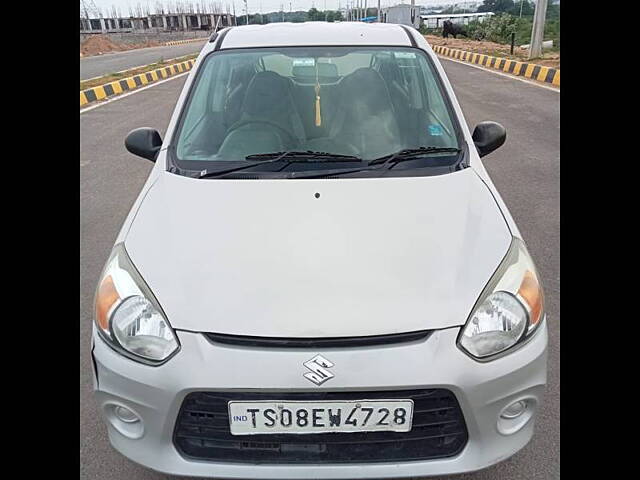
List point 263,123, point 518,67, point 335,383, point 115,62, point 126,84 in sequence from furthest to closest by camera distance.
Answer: point 115,62 < point 518,67 < point 126,84 < point 263,123 < point 335,383

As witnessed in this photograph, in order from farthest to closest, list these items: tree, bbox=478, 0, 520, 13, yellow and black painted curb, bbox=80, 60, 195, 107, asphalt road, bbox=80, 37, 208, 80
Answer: tree, bbox=478, 0, 520, 13, asphalt road, bbox=80, 37, 208, 80, yellow and black painted curb, bbox=80, 60, 195, 107

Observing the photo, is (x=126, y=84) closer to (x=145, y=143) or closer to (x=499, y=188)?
(x=499, y=188)

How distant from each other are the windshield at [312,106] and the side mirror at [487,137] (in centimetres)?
23

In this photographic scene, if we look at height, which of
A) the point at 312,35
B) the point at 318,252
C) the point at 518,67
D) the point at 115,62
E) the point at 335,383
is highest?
the point at 312,35

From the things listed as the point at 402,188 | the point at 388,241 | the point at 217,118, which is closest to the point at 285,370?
the point at 388,241

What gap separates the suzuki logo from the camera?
69.7 inches

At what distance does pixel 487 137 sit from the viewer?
303 cm

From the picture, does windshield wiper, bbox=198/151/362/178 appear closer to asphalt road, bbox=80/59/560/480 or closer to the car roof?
the car roof

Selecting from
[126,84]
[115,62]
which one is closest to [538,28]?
[126,84]

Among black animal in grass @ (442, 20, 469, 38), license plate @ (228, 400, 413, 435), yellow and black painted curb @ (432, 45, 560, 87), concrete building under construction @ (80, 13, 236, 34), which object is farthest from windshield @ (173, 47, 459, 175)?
concrete building under construction @ (80, 13, 236, 34)

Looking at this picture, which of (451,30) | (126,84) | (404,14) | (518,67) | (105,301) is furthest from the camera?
(404,14)

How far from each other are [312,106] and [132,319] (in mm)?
1552

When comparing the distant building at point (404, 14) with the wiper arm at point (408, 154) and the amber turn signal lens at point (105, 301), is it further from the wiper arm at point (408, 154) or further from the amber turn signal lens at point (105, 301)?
the amber turn signal lens at point (105, 301)

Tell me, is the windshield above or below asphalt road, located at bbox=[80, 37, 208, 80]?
above
